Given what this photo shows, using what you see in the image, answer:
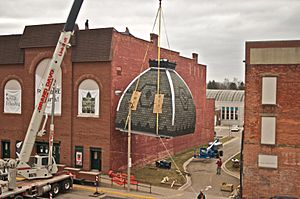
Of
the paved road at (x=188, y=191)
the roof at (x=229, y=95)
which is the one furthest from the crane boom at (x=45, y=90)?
the roof at (x=229, y=95)

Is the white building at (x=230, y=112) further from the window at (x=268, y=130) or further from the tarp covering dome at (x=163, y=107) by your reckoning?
the window at (x=268, y=130)

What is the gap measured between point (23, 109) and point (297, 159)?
78.4ft

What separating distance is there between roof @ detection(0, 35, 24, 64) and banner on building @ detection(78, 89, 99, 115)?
24.0 ft

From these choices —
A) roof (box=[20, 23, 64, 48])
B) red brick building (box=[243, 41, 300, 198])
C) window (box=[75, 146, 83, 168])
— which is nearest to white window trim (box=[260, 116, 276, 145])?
red brick building (box=[243, 41, 300, 198])

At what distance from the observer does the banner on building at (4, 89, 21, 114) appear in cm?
3650

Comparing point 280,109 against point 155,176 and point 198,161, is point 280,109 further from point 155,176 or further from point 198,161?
point 198,161

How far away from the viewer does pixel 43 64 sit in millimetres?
34938

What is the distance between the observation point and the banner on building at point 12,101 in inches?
1437

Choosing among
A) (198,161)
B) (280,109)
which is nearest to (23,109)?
(198,161)

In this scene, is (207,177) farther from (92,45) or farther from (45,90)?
(45,90)

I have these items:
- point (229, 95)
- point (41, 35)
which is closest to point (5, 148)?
point (41, 35)

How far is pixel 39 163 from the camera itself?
26.2m

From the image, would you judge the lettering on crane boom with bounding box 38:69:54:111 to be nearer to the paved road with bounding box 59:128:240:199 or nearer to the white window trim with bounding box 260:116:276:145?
the paved road with bounding box 59:128:240:199

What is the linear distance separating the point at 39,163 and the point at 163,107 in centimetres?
961
